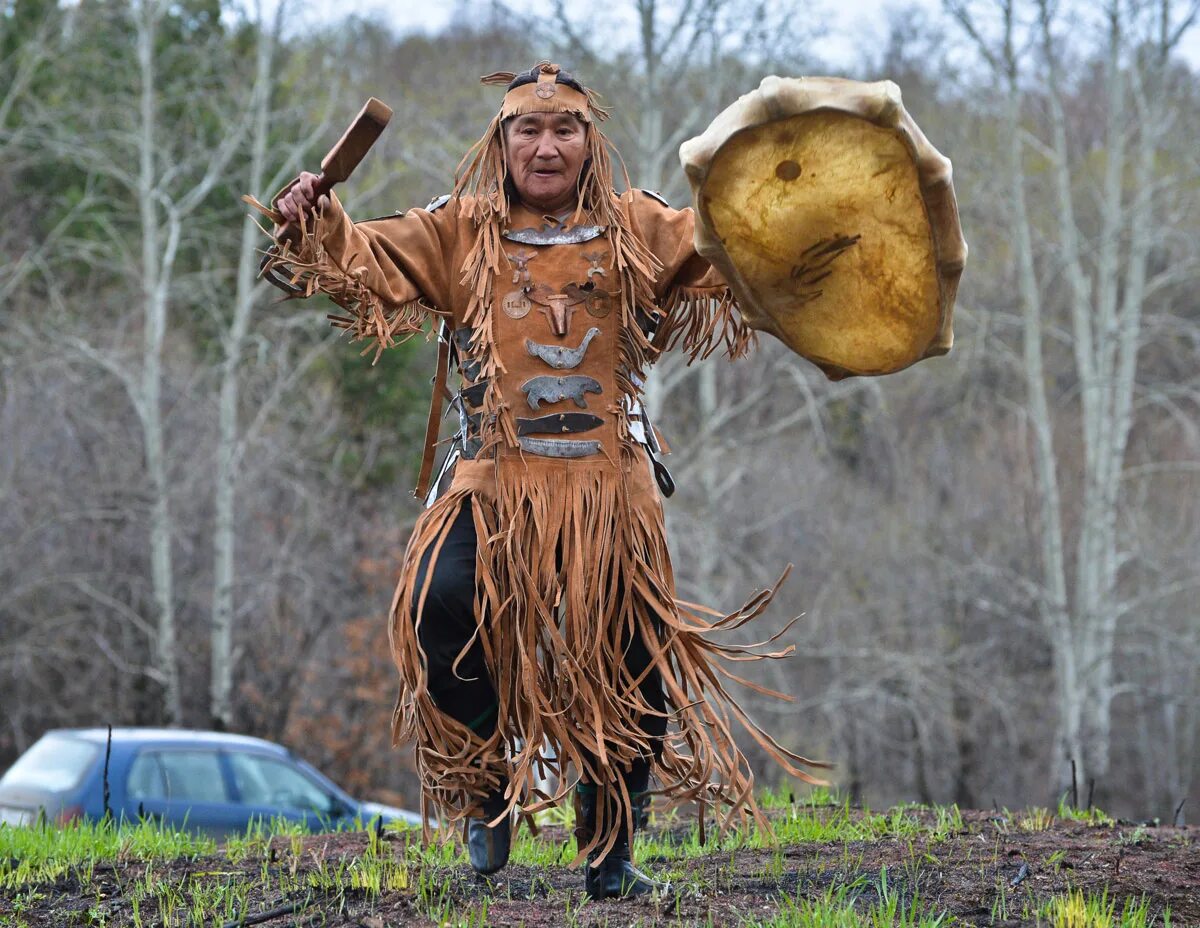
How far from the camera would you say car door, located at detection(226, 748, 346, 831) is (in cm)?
1008

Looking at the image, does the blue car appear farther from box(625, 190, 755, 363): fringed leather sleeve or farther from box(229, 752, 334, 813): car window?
box(625, 190, 755, 363): fringed leather sleeve

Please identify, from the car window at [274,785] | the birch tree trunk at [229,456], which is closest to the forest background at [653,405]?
the birch tree trunk at [229,456]

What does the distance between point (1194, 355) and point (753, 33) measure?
452 inches

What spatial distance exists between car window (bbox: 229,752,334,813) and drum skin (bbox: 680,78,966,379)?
7.11 meters

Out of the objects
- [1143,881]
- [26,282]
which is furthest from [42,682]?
[1143,881]

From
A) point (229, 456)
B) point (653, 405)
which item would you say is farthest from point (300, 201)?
point (229, 456)

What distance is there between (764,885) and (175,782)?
6.68 m

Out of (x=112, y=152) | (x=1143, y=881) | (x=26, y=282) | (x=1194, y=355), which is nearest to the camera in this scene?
(x=1143, y=881)

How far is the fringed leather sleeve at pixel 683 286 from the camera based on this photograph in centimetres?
413

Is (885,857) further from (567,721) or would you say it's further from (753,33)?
(753,33)

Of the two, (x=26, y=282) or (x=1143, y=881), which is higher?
(x=26, y=282)

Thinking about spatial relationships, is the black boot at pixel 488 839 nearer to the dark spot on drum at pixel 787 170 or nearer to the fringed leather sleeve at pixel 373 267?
the fringed leather sleeve at pixel 373 267

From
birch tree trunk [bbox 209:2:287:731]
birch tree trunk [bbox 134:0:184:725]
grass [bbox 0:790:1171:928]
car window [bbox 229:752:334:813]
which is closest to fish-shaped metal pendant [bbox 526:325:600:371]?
grass [bbox 0:790:1171:928]

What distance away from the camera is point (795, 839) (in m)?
4.67
